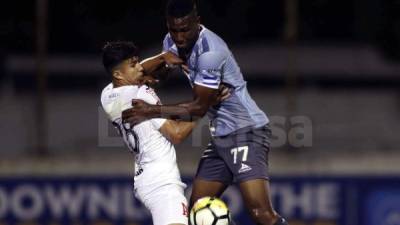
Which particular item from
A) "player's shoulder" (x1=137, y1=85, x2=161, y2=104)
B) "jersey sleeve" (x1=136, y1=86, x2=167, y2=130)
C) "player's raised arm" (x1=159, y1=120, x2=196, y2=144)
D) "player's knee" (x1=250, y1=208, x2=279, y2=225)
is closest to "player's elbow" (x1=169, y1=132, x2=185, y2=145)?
"player's raised arm" (x1=159, y1=120, x2=196, y2=144)

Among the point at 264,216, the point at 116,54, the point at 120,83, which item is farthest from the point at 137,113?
the point at 264,216

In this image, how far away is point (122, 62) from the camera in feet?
29.5

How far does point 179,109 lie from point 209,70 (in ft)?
1.15

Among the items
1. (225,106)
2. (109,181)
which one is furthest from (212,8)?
(225,106)

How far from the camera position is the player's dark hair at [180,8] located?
9.05 m

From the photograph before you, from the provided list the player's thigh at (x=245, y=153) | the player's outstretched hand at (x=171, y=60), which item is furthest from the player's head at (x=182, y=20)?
the player's thigh at (x=245, y=153)

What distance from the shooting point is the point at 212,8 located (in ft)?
55.4

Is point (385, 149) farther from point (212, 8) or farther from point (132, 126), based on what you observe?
point (132, 126)

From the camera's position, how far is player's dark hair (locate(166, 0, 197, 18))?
905 centimetres

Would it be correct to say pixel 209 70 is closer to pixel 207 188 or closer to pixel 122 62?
pixel 122 62

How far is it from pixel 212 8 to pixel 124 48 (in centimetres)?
796

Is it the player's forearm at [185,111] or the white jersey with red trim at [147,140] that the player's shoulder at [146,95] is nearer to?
the white jersey with red trim at [147,140]

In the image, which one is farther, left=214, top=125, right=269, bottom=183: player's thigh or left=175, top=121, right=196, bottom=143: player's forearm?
left=214, top=125, right=269, bottom=183: player's thigh

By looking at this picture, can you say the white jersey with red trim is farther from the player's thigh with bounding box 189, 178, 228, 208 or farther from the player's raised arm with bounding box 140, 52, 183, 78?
the player's thigh with bounding box 189, 178, 228, 208
